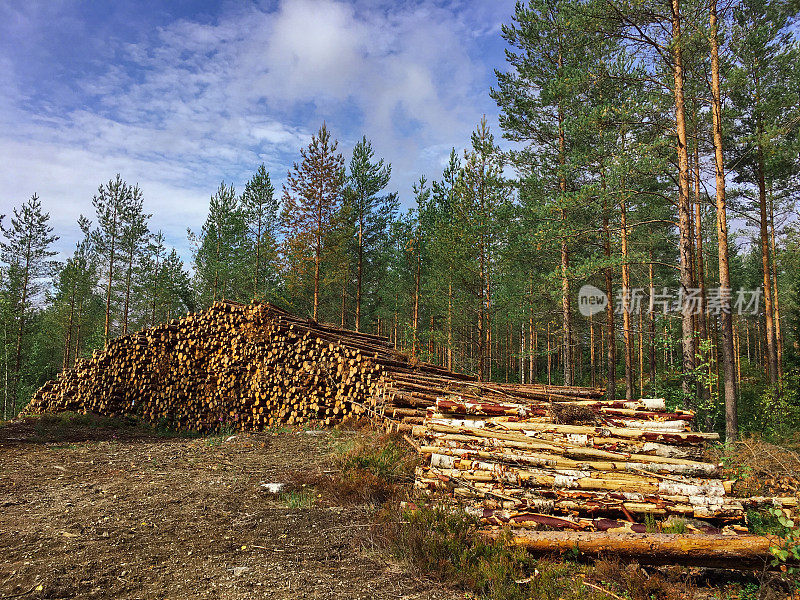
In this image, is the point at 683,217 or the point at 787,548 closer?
the point at 787,548

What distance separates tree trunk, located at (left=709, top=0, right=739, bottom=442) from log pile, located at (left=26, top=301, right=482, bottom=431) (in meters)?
6.15

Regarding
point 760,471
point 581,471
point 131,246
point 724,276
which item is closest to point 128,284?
point 131,246

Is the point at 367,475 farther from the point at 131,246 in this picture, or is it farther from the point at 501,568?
the point at 131,246

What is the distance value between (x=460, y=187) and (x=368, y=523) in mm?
13377

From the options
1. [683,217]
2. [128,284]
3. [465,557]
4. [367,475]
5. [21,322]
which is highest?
[128,284]

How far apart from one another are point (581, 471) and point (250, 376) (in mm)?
8534

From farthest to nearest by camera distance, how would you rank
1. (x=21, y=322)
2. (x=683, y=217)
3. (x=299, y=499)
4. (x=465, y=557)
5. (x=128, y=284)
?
(x=128, y=284)
(x=21, y=322)
(x=683, y=217)
(x=299, y=499)
(x=465, y=557)

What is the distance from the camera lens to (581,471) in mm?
4672

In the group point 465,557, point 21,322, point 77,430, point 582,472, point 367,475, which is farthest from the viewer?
point 21,322

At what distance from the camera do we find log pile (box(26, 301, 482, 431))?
30.0 ft

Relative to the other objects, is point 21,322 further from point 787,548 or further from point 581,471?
point 787,548

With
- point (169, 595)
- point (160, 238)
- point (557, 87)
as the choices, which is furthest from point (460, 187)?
point (160, 238)

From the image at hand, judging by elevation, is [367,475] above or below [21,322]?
below

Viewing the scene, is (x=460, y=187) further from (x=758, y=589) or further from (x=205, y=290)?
(x=205, y=290)
